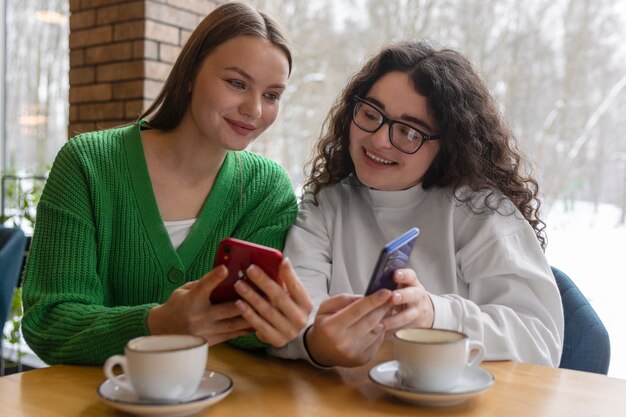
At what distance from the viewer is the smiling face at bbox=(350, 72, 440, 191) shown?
166cm

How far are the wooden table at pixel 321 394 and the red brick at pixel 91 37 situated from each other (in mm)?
2366

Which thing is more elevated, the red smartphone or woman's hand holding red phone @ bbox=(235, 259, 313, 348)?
the red smartphone

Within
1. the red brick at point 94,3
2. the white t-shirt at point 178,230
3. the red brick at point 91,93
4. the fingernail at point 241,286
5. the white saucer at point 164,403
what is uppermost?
the red brick at point 94,3

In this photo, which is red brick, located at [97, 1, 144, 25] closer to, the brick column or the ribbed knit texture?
the brick column

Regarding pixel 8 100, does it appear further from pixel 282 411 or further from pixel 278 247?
pixel 282 411

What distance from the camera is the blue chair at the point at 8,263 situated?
115cm

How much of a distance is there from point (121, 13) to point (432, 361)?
2666 mm

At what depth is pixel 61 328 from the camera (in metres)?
1.33

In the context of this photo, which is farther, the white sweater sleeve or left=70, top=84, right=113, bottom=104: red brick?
left=70, top=84, right=113, bottom=104: red brick

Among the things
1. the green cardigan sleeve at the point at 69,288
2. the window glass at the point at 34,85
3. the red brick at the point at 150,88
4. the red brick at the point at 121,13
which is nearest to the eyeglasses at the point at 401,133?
the green cardigan sleeve at the point at 69,288

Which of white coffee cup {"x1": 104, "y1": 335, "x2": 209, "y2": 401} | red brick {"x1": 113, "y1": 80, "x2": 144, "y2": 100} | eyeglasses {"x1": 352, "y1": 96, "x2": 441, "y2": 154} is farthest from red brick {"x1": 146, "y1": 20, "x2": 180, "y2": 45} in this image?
white coffee cup {"x1": 104, "y1": 335, "x2": 209, "y2": 401}

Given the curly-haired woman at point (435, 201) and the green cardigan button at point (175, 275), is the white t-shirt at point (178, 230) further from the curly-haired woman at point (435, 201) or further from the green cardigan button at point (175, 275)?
the curly-haired woman at point (435, 201)

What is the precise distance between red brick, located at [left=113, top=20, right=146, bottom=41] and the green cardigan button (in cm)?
A: 180

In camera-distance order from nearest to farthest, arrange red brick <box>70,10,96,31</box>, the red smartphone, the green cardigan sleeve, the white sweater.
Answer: the red smartphone < the green cardigan sleeve < the white sweater < red brick <box>70,10,96,31</box>
